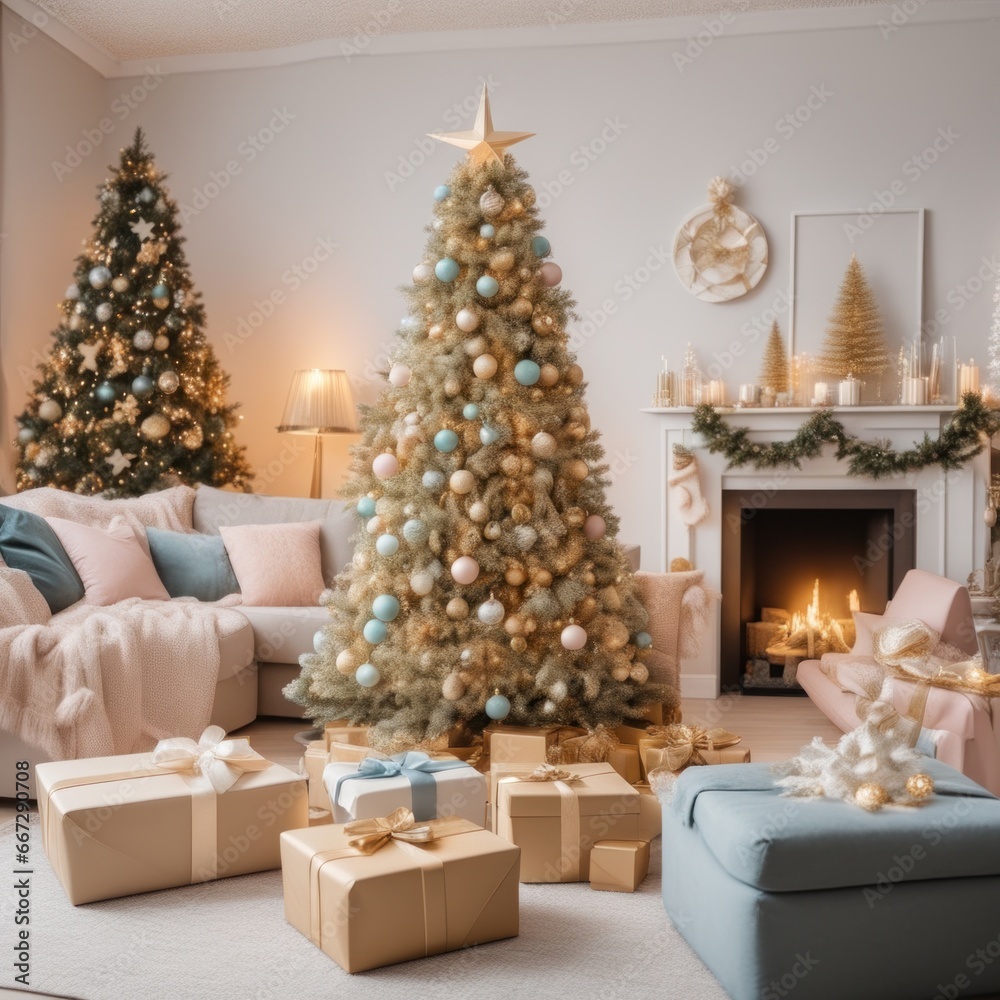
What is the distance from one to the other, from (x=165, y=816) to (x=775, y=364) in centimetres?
372

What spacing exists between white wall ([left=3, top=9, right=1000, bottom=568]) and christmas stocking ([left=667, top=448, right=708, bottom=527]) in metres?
0.17

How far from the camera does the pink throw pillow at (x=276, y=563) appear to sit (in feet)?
14.9

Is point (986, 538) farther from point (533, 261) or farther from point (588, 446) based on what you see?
point (533, 261)

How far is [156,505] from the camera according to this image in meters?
4.88

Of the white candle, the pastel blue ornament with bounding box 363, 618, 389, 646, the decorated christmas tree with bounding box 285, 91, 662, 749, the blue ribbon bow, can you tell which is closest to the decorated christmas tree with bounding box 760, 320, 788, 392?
the white candle

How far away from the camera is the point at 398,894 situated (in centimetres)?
218

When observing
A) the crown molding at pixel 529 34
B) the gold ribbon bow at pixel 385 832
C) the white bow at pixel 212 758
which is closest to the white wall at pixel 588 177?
the crown molding at pixel 529 34

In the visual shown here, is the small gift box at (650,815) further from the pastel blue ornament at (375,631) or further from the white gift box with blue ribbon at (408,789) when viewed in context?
the pastel blue ornament at (375,631)

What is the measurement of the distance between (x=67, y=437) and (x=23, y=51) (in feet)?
6.42

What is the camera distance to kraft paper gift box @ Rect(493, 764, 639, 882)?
2684 mm

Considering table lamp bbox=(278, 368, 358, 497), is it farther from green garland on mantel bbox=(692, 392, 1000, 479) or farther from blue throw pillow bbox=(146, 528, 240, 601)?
green garland on mantel bbox=(692, 392, 1000, 479)

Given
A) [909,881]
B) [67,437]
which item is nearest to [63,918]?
[909,881]

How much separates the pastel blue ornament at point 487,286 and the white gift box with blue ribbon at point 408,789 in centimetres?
146

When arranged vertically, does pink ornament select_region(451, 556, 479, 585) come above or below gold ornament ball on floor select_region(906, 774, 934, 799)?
above
